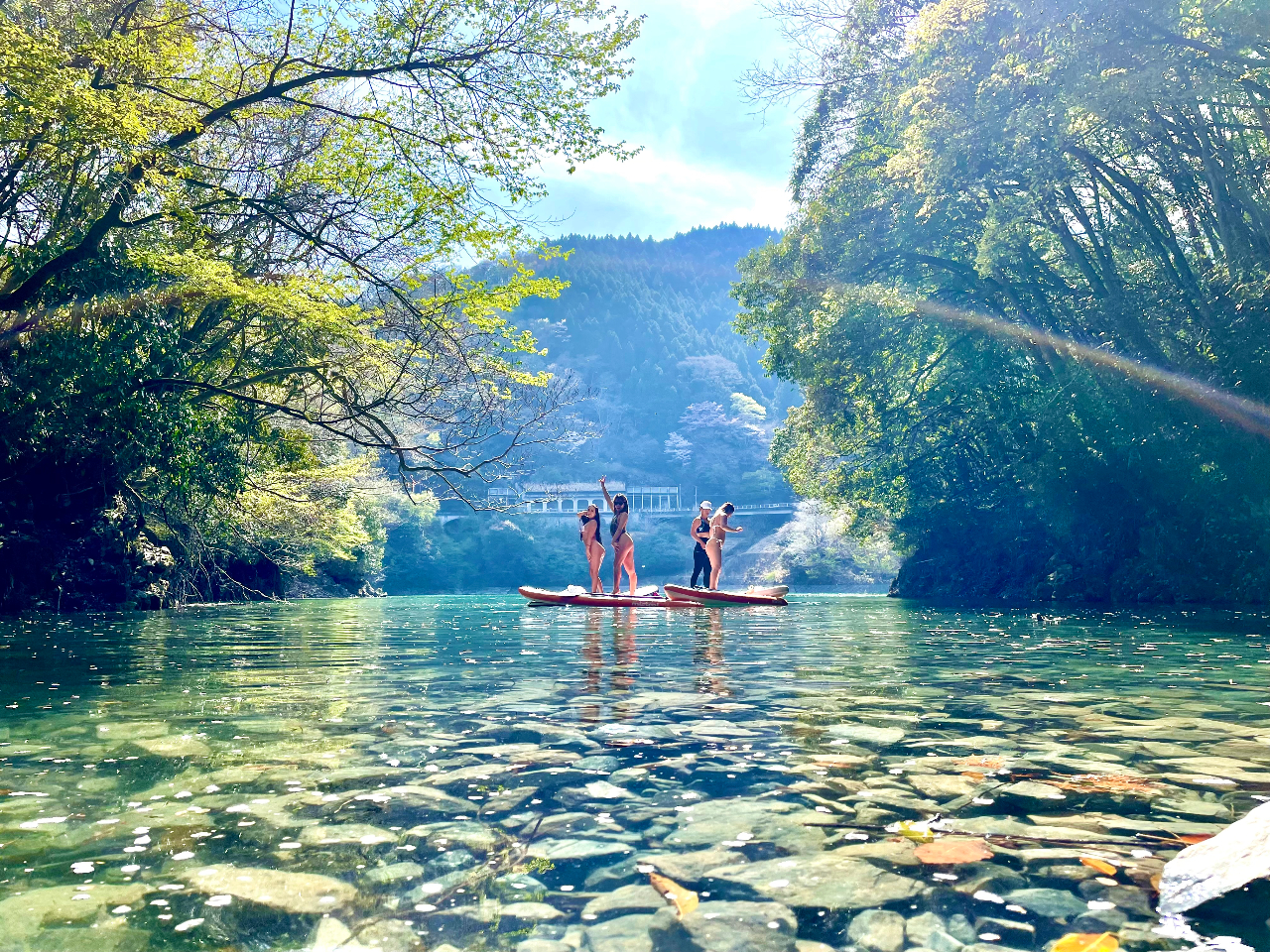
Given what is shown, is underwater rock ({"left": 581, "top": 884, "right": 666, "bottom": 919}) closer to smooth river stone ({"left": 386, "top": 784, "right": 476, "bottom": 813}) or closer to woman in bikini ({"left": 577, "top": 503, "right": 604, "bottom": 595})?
smooth river stone ({"left": 386, "top": 784, "right": 476, "bottom": 813})

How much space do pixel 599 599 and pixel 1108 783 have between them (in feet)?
48.5

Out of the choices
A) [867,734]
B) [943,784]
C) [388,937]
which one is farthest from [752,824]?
[867,734]

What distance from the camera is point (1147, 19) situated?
1487 cm

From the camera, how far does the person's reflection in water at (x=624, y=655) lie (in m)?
7.03

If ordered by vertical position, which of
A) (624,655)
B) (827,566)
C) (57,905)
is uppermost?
(57,905)

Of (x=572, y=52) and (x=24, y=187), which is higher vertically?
(x=572, y=52)

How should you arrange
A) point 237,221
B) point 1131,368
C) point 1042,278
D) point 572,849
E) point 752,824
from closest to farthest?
1. point 572,849
2. point 752,824
3. point 237,221
4. point 1131,368
5. point 1042,278

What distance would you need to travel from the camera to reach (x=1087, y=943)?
Answer: 2293mm

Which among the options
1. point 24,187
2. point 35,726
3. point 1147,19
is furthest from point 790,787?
point 1147,19

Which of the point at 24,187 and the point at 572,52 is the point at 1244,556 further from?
the point at 24,187

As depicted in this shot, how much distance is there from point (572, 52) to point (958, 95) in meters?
9.25

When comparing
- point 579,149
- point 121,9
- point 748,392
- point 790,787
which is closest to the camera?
point 790,787

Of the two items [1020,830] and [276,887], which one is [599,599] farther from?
[276,887]

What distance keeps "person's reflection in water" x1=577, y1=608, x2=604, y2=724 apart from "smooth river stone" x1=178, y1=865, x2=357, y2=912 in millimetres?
2635
